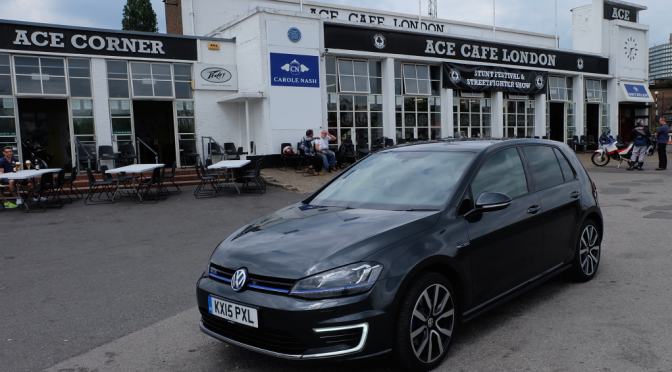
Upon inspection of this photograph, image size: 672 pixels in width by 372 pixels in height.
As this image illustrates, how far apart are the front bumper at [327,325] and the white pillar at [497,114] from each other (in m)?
25.0

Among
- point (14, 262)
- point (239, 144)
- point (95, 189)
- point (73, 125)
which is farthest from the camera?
point (239, 144)

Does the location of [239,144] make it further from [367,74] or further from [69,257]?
[69,257]

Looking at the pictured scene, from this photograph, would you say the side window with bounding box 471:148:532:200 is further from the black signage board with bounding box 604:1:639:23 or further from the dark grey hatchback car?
the black signage board with bounding box 604:1:639:23

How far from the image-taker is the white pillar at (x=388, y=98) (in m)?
21.8

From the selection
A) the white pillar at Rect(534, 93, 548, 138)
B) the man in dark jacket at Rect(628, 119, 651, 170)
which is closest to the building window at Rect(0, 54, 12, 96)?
the man in dark jacket at Rect(628, 119, 651, 170)

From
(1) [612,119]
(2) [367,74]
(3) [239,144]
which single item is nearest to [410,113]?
(2) [367,74]

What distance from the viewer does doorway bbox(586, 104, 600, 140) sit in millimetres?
31891

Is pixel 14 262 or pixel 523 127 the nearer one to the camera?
pixel 14 262

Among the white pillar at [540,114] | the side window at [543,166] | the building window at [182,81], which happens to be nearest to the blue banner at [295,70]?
the building window at [182,81]

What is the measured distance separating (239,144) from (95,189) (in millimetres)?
6514

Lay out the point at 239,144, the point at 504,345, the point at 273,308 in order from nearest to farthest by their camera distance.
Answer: the point at 273,308 < the point at 504,345 < the point at 239,144

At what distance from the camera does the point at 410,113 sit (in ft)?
75.9

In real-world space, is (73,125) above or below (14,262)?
above

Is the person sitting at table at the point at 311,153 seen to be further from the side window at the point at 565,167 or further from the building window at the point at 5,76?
the side window at the point at 565,167
